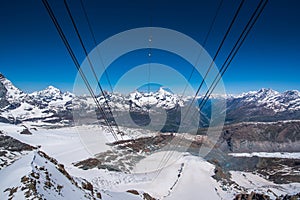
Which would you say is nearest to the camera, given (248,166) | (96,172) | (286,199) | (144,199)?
(144,199)

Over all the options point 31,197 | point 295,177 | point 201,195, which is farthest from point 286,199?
point 295,177

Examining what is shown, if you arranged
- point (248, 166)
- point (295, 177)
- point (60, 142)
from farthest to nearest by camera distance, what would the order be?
point (248, 166) < point (295, 177) < point (60, 142)

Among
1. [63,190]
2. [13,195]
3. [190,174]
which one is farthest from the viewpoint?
[190,174]

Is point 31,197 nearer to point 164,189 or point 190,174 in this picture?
point 164,189

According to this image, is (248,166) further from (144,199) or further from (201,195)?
(144,199)

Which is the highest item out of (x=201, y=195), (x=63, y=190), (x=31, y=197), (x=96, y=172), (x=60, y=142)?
(x=60, y=142)

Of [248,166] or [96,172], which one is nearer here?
[96,172]

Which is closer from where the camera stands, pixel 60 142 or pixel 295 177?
pixel 60 142

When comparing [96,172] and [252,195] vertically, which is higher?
[96,172]

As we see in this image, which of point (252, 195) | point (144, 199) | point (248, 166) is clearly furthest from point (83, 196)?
point (248, 166)
